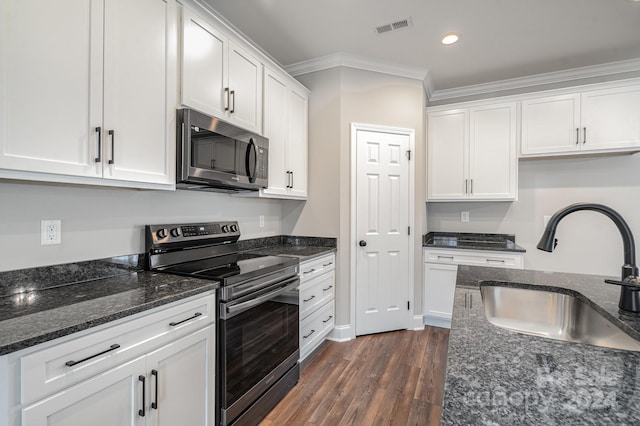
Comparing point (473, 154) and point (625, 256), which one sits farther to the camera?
point (473, 154)

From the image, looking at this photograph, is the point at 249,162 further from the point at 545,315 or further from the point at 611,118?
the point at 611,118

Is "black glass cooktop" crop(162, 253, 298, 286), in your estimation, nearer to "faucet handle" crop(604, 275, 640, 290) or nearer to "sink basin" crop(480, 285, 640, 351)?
"sink basin" crop(480, 285, 640, 351)

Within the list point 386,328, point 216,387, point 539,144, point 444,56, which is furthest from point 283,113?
point 539,144

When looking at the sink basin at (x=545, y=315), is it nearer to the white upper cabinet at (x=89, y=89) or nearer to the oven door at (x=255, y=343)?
the oven door at (x=255, y=343)

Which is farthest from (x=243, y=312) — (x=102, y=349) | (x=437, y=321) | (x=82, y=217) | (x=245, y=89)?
(x=437, y=321)

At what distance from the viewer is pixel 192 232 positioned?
2.17m

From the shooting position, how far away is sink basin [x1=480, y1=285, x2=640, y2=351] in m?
1.16

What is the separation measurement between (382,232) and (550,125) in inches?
79.3

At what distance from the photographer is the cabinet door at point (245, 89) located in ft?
7.09

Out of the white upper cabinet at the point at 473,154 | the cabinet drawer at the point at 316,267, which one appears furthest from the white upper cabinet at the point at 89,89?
the white upper cabinet at the point at 473,154

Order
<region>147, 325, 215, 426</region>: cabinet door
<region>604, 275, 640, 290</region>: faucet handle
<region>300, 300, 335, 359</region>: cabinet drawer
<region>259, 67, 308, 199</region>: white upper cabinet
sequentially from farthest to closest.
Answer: <region>259, 67, 308, 199</region>: white upper cabinet < <region>300, 300, 335, 359</region>: cabinet drawer < <region>147, 325, 215, 426</region>: cabinet door < <region>604, 275, 640, 290</region>: faucet handle

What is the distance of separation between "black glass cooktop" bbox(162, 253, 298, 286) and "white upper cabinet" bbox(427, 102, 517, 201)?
2183 millimetres

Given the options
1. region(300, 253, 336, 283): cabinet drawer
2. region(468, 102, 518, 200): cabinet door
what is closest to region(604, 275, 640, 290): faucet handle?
region(300, 253, 336, 283): cabinet drawer

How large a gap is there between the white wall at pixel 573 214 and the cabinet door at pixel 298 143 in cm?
216
